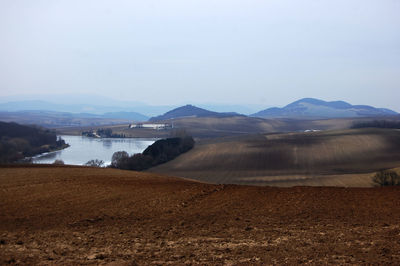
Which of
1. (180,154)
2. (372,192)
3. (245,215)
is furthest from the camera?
(180,154)

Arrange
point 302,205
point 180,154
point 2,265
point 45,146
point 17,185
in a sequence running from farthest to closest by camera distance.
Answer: point 45,146, point 180,154, point 17,185, point 302,205, point 2,265

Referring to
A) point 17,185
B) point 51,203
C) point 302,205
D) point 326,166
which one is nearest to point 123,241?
→ point 51,203

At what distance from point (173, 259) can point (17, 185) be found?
33.6 feet

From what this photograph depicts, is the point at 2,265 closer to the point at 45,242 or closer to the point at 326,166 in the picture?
the point at 45,242

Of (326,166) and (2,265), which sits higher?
(2,265)

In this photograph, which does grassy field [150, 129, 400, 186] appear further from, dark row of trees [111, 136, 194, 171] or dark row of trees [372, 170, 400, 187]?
dark row of trees [372, 170, 400, 187]

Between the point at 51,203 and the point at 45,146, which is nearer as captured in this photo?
the point at 51,203

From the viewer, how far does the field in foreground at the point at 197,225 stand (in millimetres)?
7012

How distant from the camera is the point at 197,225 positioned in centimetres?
917

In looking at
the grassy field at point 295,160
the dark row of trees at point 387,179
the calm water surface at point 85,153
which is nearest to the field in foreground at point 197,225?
the dark row of trees at point 387,179

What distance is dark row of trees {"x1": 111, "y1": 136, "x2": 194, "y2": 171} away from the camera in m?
51.7

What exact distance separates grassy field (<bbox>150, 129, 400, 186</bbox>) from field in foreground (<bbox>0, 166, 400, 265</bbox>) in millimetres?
23457

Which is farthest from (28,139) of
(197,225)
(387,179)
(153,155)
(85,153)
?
(197,225)

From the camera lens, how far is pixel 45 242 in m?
7.89
